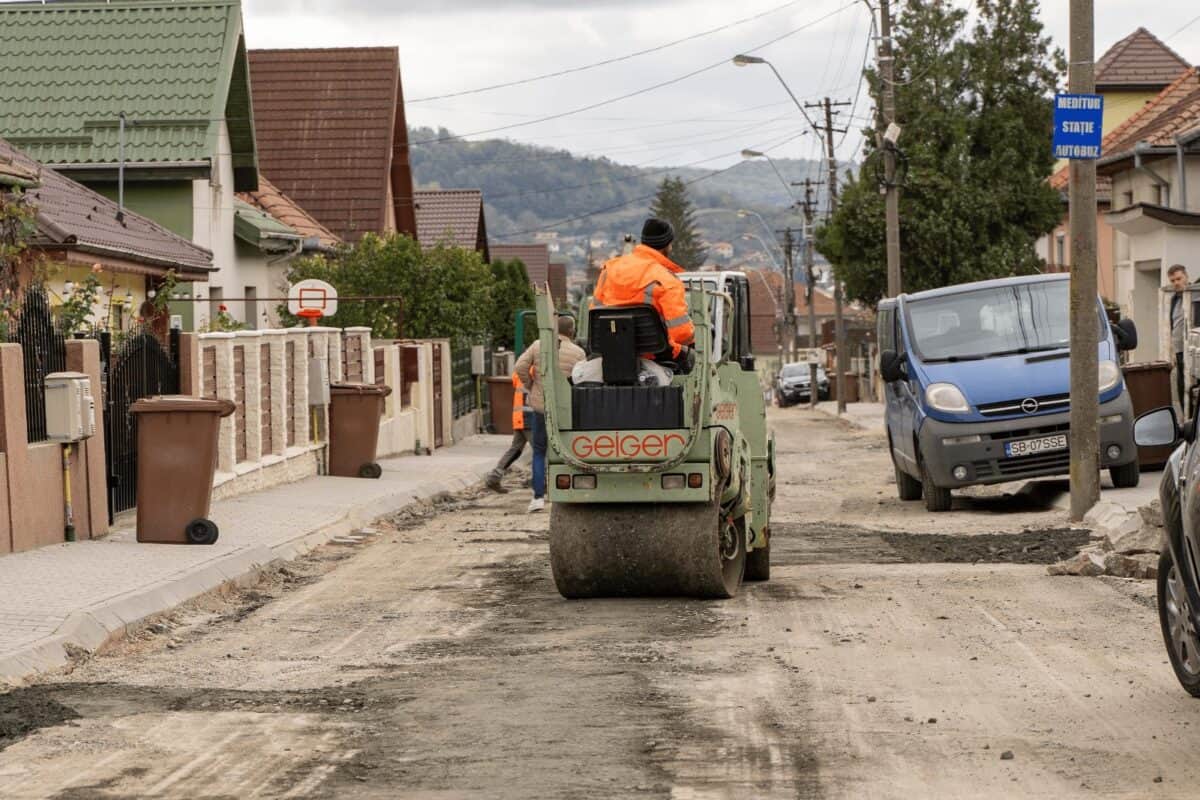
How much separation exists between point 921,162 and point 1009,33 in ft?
12.5

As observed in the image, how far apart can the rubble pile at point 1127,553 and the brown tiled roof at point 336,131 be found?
97.9 ft

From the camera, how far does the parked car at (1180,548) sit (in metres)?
7.65

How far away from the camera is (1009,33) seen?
4575 cm

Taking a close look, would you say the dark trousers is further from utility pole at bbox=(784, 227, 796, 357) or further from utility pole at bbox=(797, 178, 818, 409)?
utility pole at bbox=(784, 227, 796, 357)

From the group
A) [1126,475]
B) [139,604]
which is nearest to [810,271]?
[1126,475]

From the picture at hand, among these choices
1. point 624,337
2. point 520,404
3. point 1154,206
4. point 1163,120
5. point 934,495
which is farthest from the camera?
point 1163,120

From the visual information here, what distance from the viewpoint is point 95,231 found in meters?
21.8

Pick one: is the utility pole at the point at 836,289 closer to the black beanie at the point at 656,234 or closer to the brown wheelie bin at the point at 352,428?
the brown wheelie bin at the point at 352,428

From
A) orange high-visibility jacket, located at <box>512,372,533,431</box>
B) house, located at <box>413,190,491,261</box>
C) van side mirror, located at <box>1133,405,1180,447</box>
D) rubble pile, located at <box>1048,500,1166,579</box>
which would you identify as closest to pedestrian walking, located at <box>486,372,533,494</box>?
orange high-visibility jacket, located at <box>512,372,533,431</box>

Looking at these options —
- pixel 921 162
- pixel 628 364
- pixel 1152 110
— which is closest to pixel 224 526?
pixel 628 364

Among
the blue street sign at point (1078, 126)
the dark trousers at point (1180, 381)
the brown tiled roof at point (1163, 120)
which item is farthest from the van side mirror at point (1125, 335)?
the brown tiled roof at point (1163, 120)

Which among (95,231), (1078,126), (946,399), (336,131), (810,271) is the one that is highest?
(336,131)

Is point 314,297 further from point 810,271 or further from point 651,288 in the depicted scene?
point 810,271

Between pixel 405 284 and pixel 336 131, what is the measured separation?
1087 centimetres
